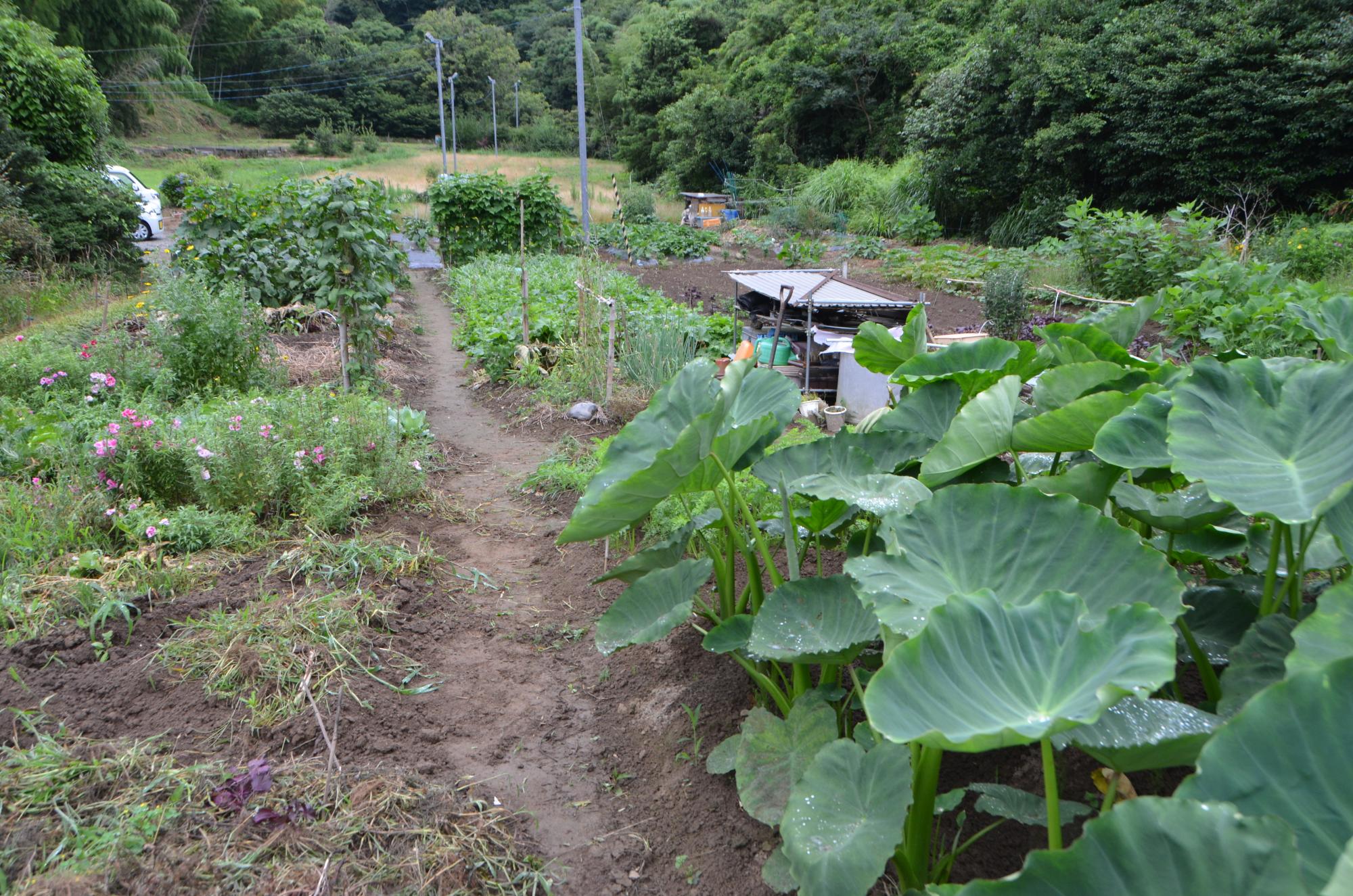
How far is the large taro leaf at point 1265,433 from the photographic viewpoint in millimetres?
1424

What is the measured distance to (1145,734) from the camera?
51.4 inches

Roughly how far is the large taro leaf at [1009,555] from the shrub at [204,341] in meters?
4.82

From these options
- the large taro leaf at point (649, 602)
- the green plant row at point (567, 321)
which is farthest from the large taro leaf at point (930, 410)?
the green plant row at point (567, 321)

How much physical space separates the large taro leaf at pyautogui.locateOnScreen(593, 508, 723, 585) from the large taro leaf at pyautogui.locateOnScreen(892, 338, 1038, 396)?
2.37 feet

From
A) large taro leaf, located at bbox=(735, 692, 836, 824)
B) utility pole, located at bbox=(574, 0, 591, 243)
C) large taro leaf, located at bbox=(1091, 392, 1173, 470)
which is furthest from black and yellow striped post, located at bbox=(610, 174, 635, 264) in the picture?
large taro leaf, located at bbox=(1091, 392, 1173, 470)

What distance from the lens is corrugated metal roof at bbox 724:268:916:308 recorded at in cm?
622

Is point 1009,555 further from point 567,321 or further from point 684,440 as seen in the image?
point 567,321

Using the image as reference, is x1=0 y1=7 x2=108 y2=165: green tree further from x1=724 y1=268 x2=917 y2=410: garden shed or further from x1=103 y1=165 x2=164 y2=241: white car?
x1=724 y1=268 x2=917 y2=410: garden shed

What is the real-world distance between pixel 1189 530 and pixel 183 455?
3834 mm

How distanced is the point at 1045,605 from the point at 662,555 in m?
1.43

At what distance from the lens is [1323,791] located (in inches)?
36.6

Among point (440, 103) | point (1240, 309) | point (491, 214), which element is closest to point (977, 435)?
point (1240, 309)

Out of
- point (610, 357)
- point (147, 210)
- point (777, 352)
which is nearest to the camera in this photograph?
point (610, 357)

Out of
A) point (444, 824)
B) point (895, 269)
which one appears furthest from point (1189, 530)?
point (895, 269)
